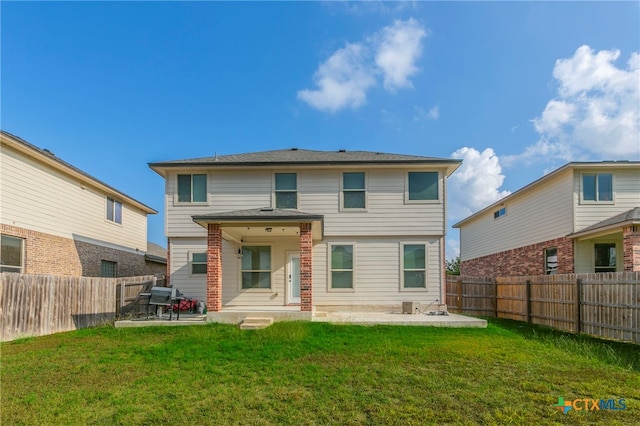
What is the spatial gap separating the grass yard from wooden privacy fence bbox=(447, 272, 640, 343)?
0.76 meters

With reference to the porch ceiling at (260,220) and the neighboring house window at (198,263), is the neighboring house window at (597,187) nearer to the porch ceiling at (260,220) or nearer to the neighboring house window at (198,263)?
the porch ceiling at (260,220)

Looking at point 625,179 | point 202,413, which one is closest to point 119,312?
point 202,413

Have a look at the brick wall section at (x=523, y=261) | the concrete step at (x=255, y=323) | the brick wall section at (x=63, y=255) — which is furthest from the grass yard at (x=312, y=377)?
the brick wall section at (x=523, y=261)

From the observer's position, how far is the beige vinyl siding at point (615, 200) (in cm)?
1252

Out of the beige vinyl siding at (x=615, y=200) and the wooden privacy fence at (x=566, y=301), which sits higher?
the beige vinyl siding at (x=615, y=200)

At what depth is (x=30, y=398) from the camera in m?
4.78

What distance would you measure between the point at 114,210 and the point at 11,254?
5685mm

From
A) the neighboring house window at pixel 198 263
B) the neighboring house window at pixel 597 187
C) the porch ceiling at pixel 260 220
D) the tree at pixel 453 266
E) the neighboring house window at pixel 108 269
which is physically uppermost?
the neighboring house window at pixel 597 187

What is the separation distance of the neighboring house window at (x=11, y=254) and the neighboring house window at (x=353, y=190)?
34.0 ft

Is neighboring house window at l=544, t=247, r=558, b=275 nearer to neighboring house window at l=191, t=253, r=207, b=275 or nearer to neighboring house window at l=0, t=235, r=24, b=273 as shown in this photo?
neighboring house window at l=191, t=253, r=207, b=275

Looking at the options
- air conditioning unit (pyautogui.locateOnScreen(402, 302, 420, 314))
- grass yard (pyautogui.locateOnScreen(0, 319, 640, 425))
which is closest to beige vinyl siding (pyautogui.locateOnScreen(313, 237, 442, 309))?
air conditioning unit (pyautogui.locateOnScreen(402, 302, 420, 314))

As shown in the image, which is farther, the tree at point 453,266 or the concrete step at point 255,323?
the tree at point 453,266

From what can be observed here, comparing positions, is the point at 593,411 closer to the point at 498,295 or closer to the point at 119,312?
the point at 498,295

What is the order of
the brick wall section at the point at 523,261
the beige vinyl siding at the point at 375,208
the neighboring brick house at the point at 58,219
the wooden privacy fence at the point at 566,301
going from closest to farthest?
the wooden privacy fence at the point at 566,301 → the neighboring brick house at the point at 58,219 → the beige vinyl siding at the point at 375,208 → the brick wall section at the point at 523,261
